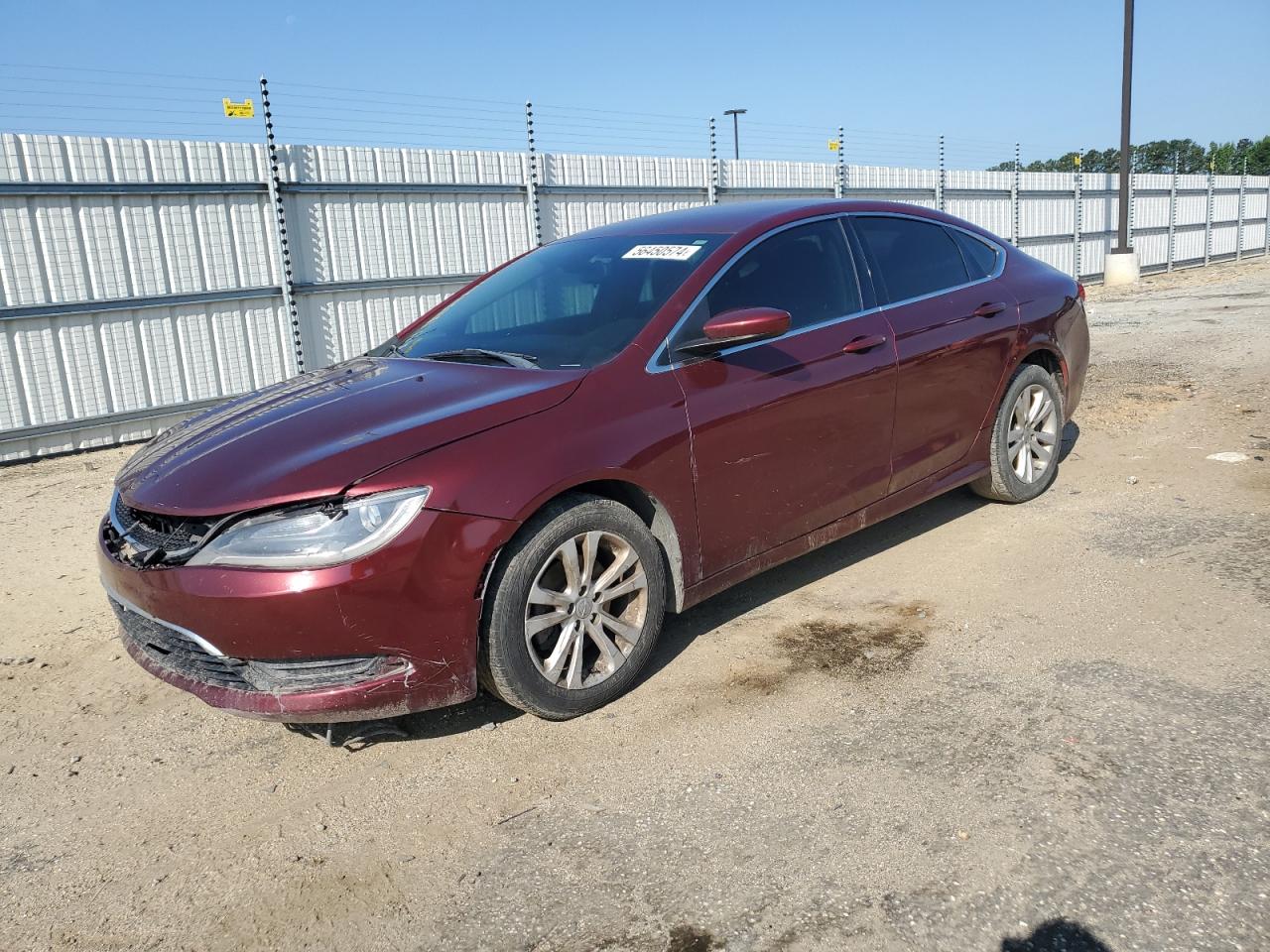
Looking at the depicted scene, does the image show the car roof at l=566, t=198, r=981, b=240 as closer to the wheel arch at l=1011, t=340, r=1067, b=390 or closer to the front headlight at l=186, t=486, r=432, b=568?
the wheel arch at l=1011, t=340, r=1067, b=390

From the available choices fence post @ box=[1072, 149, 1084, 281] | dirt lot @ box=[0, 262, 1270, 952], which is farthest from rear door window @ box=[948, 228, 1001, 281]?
fence post @ box=[1072, 149, 1084, 281]

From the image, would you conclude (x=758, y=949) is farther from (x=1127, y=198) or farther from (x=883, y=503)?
(x=1127, y=198)

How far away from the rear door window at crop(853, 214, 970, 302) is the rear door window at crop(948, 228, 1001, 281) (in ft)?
0.17

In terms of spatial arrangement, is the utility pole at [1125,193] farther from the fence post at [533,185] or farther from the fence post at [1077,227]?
the fence post at [533,185]

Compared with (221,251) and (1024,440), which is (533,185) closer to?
(221,251)

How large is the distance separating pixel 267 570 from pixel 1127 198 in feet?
75.3

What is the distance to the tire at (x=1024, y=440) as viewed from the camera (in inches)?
203

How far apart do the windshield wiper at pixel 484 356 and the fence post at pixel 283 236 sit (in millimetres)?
6177

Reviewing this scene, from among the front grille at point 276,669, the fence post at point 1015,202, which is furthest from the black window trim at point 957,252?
the fence post at point 1015,202

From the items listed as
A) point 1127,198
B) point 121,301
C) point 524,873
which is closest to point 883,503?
point 524,873

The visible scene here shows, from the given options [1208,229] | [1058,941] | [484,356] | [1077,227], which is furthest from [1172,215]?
[1058,941]

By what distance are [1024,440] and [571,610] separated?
3.21 m

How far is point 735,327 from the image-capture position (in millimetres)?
3566

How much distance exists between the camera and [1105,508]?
5391 millimetres
